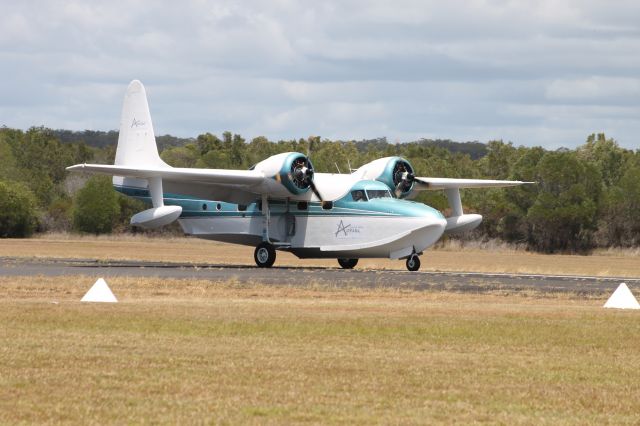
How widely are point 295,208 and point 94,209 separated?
45.0m

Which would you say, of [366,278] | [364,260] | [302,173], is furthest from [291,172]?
[364,260]

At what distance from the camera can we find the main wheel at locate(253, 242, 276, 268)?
47.7 meters

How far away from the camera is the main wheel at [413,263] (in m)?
45.5

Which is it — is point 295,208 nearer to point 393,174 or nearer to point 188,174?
point 393,174

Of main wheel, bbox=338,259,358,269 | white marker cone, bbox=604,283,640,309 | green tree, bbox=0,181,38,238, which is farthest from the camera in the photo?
green tree, bbox=0,181,38,238

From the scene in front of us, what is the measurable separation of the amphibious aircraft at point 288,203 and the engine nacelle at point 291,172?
38mm

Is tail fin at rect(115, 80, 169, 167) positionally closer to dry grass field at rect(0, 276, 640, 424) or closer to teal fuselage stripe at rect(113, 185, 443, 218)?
teal fuselage stripe at rect(113, 185, 443, 218)

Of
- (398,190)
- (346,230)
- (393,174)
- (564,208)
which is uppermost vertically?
(393,174)

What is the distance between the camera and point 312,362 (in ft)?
56.7

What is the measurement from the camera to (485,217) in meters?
92.9

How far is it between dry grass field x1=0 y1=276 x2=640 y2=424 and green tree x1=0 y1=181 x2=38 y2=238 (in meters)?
60.5

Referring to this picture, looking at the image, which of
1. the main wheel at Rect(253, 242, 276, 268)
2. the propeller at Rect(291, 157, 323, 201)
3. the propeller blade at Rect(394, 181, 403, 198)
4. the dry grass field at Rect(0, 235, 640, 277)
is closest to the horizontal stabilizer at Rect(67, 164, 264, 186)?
the propeller at Rect(291, 157, 323, 201)

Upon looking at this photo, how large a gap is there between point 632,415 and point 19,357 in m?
8.26

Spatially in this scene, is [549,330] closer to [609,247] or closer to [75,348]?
[75,348]
